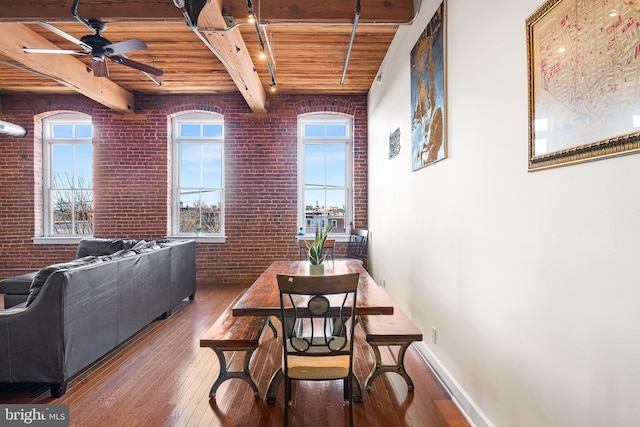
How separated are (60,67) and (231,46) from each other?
2.42 metres

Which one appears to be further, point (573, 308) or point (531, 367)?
point (531, 367)

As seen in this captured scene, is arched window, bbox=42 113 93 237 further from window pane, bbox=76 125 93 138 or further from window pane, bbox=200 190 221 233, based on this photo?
window pane, bbox=200 190 221 233

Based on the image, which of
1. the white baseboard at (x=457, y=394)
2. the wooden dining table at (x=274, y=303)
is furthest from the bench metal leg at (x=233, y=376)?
the white baseboard at (x=457, y=394)

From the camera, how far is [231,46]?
3.12 metres

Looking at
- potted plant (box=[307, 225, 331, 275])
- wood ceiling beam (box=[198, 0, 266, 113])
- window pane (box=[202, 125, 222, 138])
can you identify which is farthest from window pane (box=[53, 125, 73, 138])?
potted plant (box=[307, 225, 331, 275])

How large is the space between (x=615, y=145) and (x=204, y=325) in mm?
3738

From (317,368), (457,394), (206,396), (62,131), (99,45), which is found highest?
(99,45)

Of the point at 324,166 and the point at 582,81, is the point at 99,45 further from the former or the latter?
the point at 582,81

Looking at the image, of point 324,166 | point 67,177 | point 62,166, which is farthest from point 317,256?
point 62,166

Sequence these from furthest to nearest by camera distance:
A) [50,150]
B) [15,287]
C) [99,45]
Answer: [50,150]
[15,287]
[99,45]

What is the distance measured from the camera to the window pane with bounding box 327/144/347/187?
5.62 metres

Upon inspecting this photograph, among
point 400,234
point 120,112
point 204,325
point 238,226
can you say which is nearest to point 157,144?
point 120,112

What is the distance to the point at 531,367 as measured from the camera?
4.52 ft

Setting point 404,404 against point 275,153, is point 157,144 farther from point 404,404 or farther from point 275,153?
point 404,404
